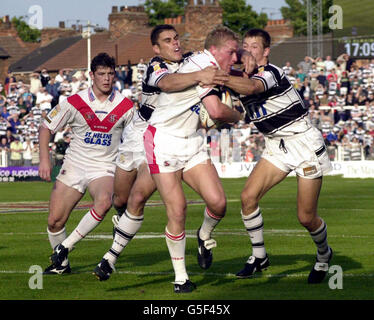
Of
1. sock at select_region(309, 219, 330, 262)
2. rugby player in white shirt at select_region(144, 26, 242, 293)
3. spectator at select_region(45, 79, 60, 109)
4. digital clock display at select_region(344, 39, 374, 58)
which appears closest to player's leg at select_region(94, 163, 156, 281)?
rugby player in white shirt at select_region(144, 26, 242, 293)

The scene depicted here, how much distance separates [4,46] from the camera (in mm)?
99250

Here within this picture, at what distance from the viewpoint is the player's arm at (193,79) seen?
928 centimetres

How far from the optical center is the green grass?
9625 mm

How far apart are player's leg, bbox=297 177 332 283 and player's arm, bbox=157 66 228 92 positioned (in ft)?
6.01

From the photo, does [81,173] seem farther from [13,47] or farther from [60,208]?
[13,47]

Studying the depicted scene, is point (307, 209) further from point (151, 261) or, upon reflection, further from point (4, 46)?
point (4, 46)

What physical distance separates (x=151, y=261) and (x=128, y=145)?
1568 millimetres

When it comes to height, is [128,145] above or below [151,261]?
above

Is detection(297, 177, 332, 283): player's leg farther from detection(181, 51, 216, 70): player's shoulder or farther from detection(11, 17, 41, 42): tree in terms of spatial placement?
detection(11, 17, 41, 42): tree

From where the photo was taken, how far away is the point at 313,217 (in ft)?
34.4

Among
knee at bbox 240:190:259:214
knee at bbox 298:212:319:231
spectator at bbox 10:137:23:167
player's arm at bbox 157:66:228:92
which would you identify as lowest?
spectator at bbox 10:137:23:167

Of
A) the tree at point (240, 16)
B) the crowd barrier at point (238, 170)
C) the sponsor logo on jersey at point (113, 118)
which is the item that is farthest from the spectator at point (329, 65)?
the tree at point (240, 16)

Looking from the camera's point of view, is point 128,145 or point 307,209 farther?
point 128,145
